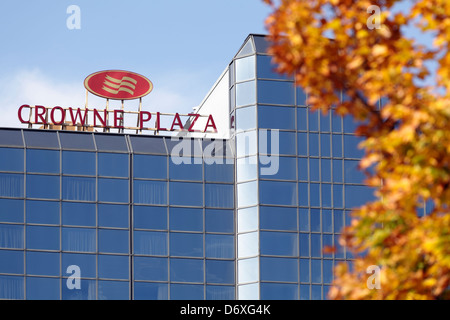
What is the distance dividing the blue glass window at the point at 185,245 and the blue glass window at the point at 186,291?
1.89 m

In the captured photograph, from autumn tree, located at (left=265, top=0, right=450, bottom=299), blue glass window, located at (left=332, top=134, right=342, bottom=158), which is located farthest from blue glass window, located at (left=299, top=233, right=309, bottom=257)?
autumn tree, located at (left=265, top=0, right=450, bottom=299)

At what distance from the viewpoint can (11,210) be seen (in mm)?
55750

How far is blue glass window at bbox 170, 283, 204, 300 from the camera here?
184 feet

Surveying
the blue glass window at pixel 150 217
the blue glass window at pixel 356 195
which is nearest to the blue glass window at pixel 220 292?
the blue glass window at pixel 150 217

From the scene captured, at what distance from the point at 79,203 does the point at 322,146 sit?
49.4 feet

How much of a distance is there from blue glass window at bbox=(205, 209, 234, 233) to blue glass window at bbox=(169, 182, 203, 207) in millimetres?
910

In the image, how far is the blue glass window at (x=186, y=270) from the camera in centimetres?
5666

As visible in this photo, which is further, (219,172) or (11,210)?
(219,172)

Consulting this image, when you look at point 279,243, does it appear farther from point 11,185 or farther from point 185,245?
point 11,185

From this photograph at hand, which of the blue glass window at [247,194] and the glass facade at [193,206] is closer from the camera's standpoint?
the glass facade at [193,206]

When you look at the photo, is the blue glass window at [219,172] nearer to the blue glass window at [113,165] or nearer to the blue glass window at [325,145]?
the blue glass window at [113,165]

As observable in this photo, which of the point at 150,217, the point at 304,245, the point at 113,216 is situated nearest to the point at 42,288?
the point at 113,216

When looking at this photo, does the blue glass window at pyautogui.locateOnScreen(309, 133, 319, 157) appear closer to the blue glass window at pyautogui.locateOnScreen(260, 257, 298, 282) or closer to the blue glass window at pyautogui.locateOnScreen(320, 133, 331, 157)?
the blue glass window at pyautogui.locateOnScreen(320, 133, 331, 157)

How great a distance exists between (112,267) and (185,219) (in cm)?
531
